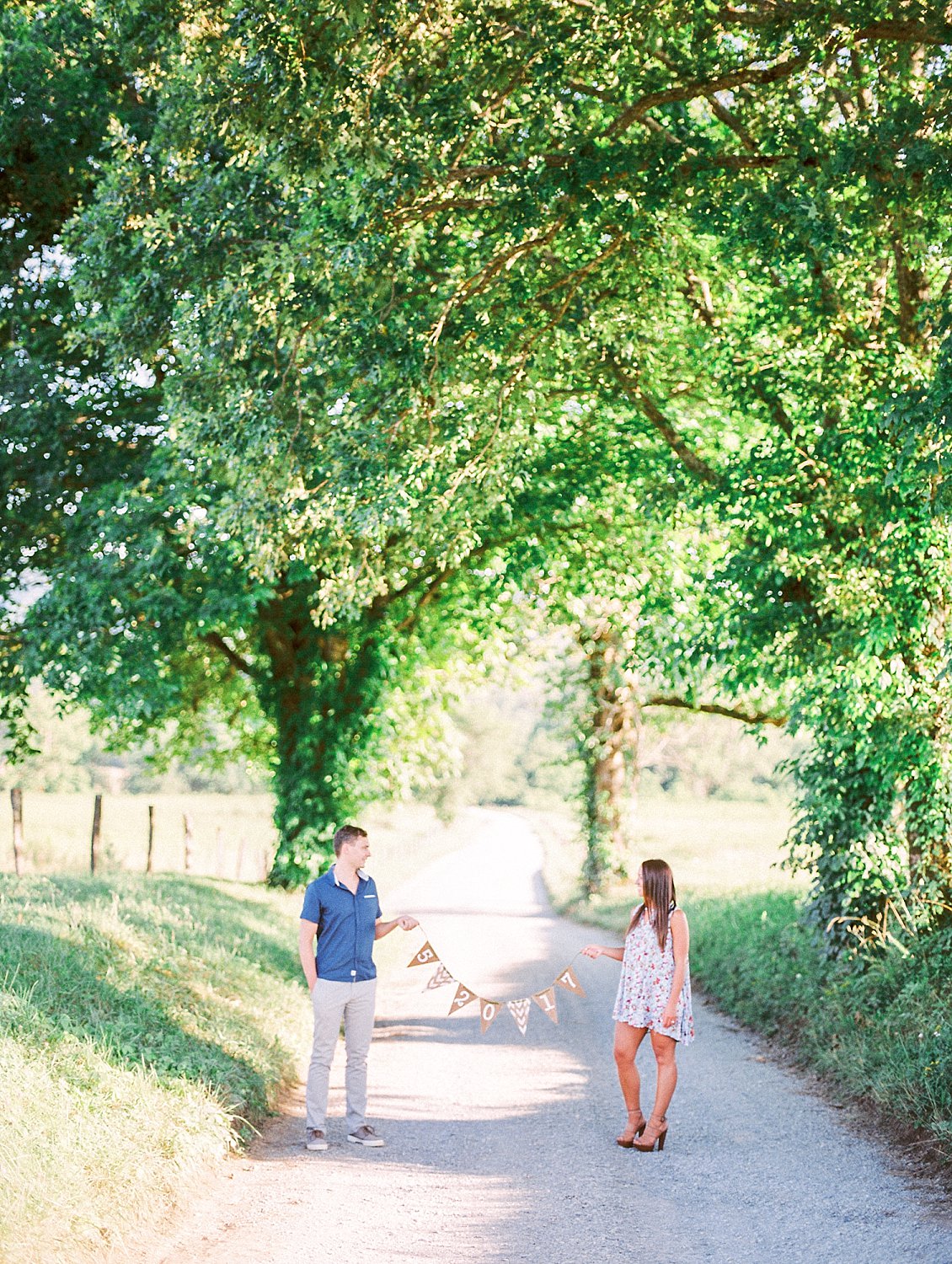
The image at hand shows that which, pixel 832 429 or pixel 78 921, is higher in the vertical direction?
pixel 832 429

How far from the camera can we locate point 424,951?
342 inches

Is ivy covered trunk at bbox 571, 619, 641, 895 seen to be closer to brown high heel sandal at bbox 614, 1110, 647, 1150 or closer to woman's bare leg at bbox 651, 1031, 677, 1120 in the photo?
brown high heel sandal at bbox 614, 1110, 647, 1150

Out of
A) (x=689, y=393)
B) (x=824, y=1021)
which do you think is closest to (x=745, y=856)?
(x=689, y=393)

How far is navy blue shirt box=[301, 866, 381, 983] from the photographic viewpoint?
7.62 m

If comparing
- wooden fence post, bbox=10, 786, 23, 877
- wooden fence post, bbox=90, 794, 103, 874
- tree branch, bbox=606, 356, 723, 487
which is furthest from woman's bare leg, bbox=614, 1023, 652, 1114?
wooden fence post, bbox=90, 794, 103, 874

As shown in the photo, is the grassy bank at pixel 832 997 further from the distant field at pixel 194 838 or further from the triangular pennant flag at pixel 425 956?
the distant field at pixel 194 838

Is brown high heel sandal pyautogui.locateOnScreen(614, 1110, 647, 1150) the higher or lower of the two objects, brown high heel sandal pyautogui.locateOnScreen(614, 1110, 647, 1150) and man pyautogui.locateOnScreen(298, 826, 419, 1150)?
the lower

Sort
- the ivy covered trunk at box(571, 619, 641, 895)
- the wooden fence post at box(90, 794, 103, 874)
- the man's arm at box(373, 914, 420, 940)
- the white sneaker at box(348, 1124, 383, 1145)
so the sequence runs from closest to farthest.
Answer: the white sneaker at box(348, 1124, 383, 1145) → the man's arm at box(373, 914, 420, 940) → the wooden fence post at box(90, 794, 103, 874) → the ivy covered trunk at box(571, 619, 641, 895)

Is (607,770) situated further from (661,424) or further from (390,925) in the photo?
(390,925)

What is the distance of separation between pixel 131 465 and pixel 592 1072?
32.8 feet

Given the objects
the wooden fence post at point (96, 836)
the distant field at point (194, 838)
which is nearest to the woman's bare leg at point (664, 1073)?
the distant field at point (194, 838)

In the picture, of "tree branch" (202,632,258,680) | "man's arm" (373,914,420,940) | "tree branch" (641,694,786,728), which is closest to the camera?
"man's arm" (373,914,420,940)

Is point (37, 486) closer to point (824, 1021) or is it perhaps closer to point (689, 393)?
point (689, 393)

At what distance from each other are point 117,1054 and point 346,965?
5.04ft
